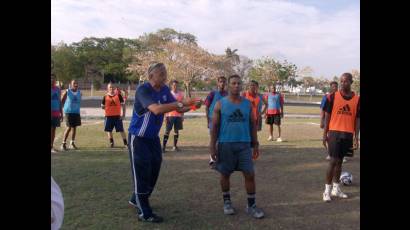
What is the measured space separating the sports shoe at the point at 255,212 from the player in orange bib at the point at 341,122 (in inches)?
56.2

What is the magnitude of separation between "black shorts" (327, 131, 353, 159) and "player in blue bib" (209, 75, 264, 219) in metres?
1.48

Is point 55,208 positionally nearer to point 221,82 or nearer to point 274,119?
point 221,82

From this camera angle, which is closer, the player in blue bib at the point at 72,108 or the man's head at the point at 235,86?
the man's head at the point at 235,86

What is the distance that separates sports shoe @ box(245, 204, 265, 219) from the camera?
17.9 feet

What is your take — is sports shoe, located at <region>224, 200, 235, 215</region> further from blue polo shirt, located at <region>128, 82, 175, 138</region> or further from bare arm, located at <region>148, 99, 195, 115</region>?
bare arm, located at <region>148, 99, 195, 115</region>

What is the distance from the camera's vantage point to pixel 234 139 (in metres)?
5.53

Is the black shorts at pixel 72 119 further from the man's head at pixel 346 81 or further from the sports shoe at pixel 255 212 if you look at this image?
the man's head at pixel 346 81

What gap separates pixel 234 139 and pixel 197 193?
1612 mm

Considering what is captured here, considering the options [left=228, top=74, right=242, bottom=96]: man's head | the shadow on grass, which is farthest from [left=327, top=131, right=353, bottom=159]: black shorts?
[left=228, top=74, right=242, bottom=96]: man's head

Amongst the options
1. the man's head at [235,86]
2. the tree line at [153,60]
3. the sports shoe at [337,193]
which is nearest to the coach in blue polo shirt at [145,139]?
the man's head at [235,86]

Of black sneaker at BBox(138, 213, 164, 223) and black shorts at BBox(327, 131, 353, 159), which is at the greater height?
black shorts at BBox(327, 131, 353, 159)

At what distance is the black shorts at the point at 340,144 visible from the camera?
6.12m

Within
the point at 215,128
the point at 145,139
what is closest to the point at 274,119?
the point at 215,128
